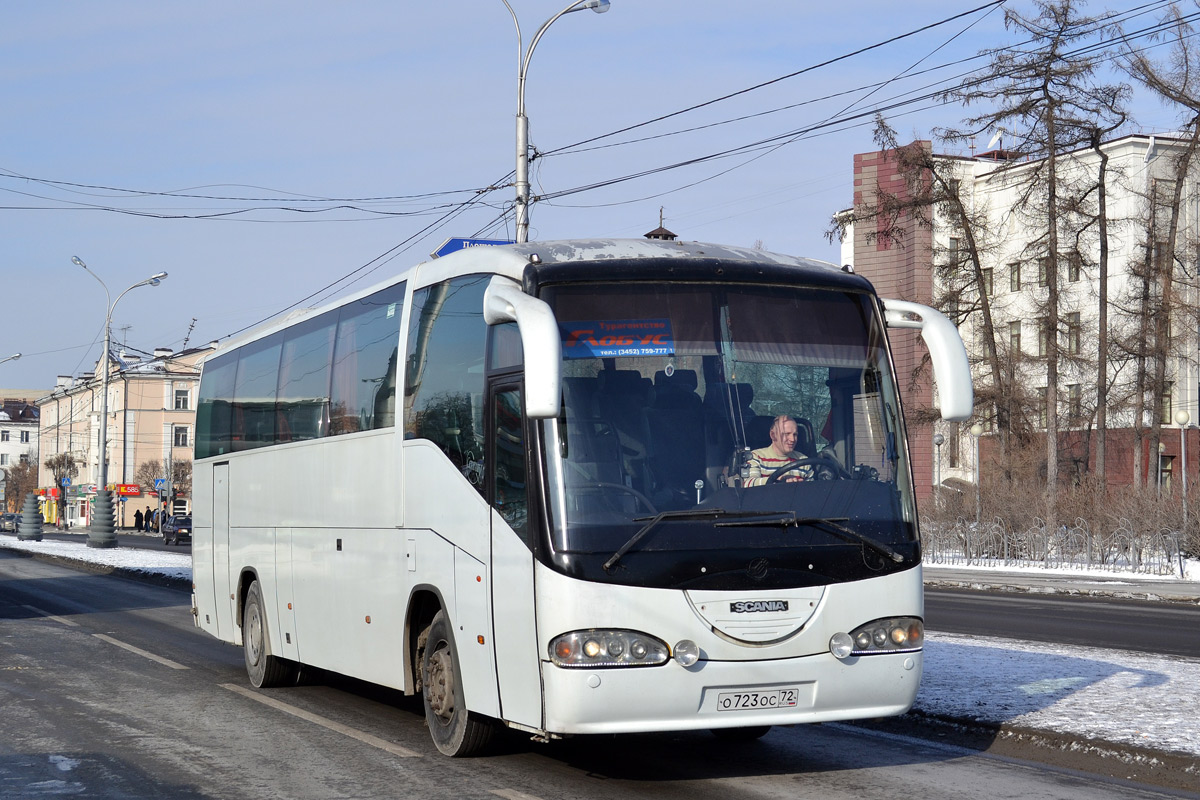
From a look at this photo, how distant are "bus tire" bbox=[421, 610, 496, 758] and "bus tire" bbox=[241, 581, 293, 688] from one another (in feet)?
12.7

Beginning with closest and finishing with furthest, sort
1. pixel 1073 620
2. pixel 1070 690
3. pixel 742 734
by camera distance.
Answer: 1. pixel 742 734
2. pixel 1070 690
3. pixel 1073 620

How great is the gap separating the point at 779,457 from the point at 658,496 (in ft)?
2.38

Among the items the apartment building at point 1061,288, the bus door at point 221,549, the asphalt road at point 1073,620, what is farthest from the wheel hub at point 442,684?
the apartment building at point 1061,288

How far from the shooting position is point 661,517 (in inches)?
293

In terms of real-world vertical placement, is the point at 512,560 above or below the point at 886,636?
above

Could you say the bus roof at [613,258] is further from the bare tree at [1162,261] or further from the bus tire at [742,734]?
the bare tree at [1162,261]

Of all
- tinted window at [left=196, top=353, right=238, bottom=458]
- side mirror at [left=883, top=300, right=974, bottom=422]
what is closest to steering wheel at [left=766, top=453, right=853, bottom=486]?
side mirror at [left=883, top=300, right=974, bottom=422]

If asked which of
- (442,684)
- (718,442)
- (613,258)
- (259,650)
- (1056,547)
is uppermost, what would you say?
(613,258)

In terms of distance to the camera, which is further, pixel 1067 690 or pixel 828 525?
pixel 1067 690

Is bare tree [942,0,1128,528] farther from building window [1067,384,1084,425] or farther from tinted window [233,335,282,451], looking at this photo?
tinted window [233,335,282,451]

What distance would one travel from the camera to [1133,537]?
104 feet

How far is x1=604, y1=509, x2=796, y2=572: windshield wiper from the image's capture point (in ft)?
24.2

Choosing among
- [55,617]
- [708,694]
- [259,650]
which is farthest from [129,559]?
[708,694]

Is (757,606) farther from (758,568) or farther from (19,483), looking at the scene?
(19,483)
